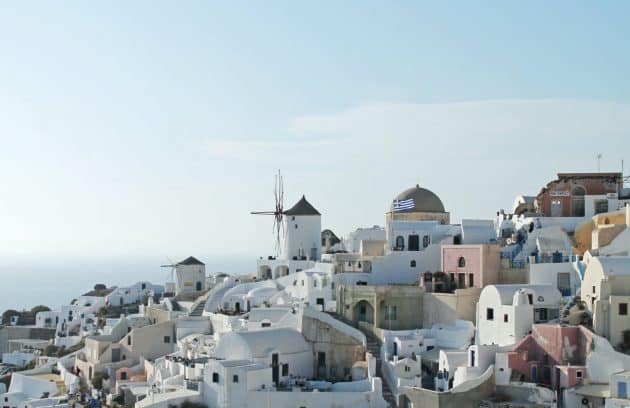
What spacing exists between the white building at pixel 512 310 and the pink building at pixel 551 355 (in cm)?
118

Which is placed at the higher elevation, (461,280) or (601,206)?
(601,206)

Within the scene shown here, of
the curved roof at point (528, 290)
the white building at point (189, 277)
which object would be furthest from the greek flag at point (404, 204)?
the white building at point (189, 277)

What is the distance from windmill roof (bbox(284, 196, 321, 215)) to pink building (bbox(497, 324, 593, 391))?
18722mm

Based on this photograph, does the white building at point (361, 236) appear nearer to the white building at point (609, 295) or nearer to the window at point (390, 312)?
the window at point (390, 312)

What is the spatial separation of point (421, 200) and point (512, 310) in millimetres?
13867

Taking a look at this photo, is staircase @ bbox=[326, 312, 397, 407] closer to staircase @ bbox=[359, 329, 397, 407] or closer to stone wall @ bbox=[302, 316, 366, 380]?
staircase @ bbox=[359, 329, 397, 407]

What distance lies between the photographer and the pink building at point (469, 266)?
119 feet

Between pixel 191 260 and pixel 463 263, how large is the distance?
21.0 m

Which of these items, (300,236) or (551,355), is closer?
(551,355)

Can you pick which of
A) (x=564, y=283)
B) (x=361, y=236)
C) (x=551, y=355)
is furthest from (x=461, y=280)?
(x=361, y=236)

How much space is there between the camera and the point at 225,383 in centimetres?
3181

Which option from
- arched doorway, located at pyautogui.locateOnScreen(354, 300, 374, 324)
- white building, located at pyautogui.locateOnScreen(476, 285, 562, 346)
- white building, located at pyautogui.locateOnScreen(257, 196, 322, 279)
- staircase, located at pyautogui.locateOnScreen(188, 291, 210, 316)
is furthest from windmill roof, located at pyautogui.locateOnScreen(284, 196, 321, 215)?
white building, located at pyautogui.locateOnScreen(476, 285, 562, 346)

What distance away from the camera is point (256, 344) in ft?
112

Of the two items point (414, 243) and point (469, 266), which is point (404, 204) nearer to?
point (414, 243)
